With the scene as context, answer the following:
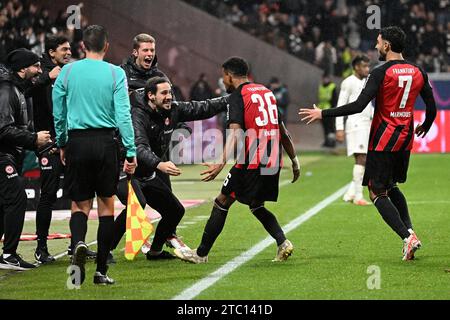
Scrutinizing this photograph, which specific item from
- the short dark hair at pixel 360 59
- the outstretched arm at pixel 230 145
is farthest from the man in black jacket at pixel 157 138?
the short dark hair at pixel 360 59

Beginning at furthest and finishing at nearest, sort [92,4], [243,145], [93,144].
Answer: [92,4], [243,145], [93,144]

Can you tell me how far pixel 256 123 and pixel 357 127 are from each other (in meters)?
6.64

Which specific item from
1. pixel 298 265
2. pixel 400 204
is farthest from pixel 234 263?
pixel 400 204

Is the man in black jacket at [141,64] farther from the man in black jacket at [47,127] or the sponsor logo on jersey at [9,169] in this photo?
the sponsor logo on jersey at [9,169]

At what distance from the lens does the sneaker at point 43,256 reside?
11312 mm

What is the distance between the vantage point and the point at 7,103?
10773 mm

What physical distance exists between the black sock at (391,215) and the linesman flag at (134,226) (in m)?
2.28

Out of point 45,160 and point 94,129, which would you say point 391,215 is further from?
point 45,160

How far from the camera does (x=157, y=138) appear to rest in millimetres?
11039

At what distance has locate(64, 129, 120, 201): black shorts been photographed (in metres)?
9.22

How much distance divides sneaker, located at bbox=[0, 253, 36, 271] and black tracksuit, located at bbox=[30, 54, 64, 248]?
1.72ft

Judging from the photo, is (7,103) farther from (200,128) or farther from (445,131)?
(445,131)

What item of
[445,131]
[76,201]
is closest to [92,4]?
[445,131]
